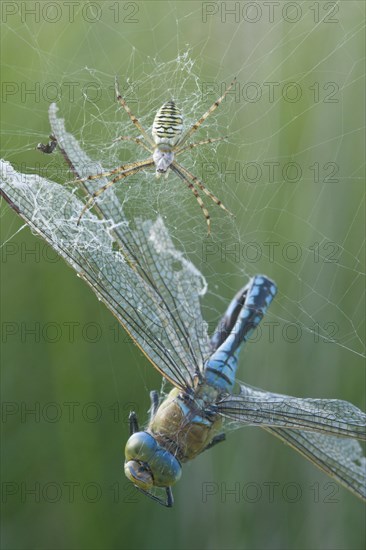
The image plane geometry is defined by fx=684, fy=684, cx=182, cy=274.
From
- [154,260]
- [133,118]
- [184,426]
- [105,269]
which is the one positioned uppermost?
[133,118]

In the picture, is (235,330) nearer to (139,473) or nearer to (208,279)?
(139,473)

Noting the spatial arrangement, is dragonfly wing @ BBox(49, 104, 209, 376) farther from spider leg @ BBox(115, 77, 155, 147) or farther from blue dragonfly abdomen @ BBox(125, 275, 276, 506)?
spider leg @ BBox(115, 77, 155, 147)

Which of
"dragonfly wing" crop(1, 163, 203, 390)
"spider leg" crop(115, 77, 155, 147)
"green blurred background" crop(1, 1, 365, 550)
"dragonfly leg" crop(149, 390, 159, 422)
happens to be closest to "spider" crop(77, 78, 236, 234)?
"spider leg" crop(115, 77, 155, 147)

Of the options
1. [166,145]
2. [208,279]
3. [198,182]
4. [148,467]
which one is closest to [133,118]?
[166,145]

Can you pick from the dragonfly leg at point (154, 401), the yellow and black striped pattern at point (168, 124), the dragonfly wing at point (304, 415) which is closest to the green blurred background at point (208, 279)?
the yellow and black striped pattern at point (168, 124)

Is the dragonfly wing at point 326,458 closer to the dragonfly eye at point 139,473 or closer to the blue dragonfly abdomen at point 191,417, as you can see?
the blue dragonfly abdomen at point 191,417

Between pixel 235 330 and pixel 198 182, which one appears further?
pixel 198 182
